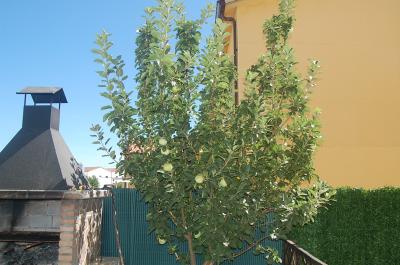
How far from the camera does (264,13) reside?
38.0 ft

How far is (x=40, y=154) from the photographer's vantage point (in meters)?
12.3

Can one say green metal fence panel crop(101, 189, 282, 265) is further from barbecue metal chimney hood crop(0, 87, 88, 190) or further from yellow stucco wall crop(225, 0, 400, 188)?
yellow stucco wall crop(225, 0, 400, 188)

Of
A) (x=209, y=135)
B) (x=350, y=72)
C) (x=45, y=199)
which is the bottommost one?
(x=45, y=199)

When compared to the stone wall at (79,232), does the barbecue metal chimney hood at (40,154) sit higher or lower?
higher

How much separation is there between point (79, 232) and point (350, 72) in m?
9.14

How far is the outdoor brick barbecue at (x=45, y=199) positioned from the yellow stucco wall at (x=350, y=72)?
640 centimetres

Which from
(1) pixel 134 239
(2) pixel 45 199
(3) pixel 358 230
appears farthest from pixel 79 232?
(3) pixel 358 230

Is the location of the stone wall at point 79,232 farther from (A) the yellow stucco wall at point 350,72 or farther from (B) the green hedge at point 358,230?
(A) the yellow stucco wall at point 350,72

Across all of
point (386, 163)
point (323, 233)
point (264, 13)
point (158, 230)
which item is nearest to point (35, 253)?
point (158, 230)

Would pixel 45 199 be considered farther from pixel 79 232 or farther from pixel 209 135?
pixel 209 135

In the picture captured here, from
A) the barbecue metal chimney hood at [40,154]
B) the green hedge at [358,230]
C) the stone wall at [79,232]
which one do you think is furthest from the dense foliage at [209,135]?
the barbecue metal chimney hood at [40,154]

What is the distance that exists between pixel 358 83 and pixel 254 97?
7.26 m

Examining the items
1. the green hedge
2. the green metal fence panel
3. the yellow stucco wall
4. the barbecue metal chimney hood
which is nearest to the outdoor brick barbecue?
the barbecue metal chimney hood

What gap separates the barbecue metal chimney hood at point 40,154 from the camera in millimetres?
11586
